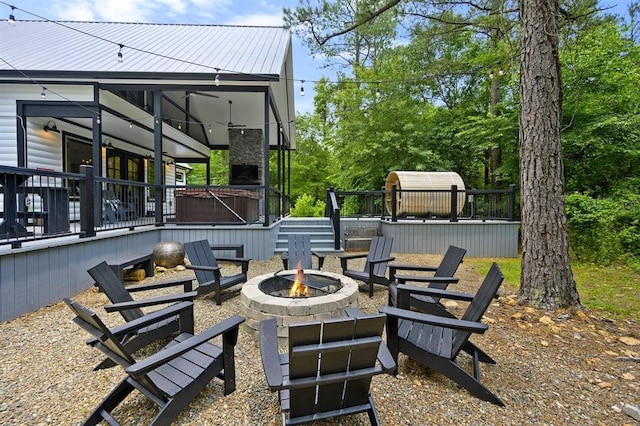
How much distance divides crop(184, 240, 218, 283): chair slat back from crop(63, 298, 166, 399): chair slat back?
2578 mm

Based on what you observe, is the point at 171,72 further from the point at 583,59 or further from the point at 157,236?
the point at 583,59

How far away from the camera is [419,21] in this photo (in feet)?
27.0

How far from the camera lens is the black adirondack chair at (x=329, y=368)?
1.72 meters

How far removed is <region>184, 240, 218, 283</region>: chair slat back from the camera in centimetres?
472

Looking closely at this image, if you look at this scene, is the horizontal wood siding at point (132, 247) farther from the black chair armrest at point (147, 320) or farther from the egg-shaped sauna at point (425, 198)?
the black chair armrest at point (147, 320)

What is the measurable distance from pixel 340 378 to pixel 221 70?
741cm

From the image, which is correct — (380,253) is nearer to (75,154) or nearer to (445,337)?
(445,337)

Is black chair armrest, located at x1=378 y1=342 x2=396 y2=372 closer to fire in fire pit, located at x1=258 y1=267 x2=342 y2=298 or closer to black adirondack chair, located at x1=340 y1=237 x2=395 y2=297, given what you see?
fire in fire pit, located at x1=258 y1=267 x2=342 y2=298

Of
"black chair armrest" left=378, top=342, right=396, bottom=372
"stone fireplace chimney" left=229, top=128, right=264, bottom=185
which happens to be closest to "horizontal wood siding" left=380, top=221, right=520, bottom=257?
"stone fireplace chimney" left=229, top=128, right=264, bottom=185

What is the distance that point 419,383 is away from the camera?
101 inches

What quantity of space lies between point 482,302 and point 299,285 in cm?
198

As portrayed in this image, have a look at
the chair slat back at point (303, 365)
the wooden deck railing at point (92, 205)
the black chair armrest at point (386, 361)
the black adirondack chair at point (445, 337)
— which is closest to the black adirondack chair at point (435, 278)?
the black adirondack chair at point (445, 337)


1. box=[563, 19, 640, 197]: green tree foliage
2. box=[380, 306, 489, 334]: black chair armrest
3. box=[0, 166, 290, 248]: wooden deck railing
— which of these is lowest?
box=[380, 306, 489, 334]: black chair armrest

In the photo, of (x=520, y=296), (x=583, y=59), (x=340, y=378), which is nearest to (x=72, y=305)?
(x=340, y=378)
